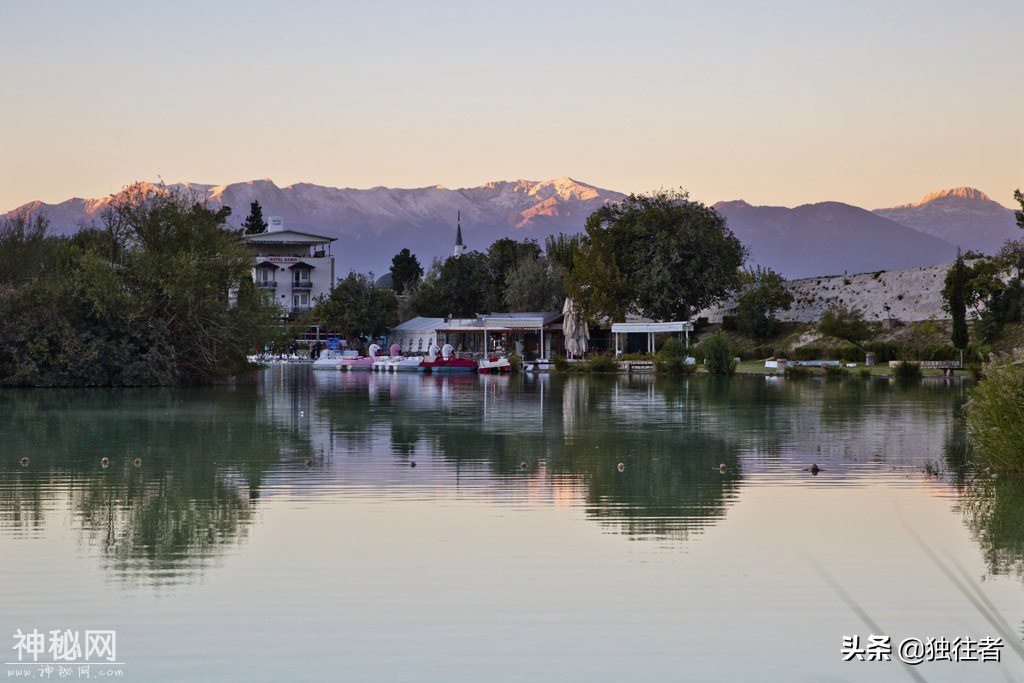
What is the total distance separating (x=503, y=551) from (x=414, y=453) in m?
8.06

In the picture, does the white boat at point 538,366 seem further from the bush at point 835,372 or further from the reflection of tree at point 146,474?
the reflection of tree at point 146,474

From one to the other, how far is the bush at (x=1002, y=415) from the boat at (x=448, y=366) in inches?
1673

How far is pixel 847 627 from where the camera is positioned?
305 inches

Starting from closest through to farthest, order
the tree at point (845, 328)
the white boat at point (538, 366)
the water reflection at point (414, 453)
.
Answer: the water reflection at point (414, 453) → the white boat at point (538, 366) → the tree at point (845, 328)

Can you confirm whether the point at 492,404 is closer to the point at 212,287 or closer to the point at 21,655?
the point at 212,287

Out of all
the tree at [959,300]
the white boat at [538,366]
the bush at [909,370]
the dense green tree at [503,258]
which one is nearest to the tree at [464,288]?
the dense green tree at [503,258]

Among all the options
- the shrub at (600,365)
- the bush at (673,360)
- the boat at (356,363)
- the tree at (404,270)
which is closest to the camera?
the bush at (673,360)

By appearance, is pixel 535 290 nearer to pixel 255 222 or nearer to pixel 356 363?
pixel 356 363

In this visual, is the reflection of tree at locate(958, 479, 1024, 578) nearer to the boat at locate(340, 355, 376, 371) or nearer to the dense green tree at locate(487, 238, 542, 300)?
the boat at locate(340, 355, 376, 371)

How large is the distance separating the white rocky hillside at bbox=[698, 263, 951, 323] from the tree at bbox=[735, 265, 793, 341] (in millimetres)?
2246

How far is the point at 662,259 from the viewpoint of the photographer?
2564 inches

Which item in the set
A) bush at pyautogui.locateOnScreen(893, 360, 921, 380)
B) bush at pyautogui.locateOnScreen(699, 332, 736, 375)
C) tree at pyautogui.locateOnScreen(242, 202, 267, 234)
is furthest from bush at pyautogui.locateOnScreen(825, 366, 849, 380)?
tree at pyautogui.locateOnScreen(242, 202, 267, 234)

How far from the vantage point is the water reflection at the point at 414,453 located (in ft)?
39.0

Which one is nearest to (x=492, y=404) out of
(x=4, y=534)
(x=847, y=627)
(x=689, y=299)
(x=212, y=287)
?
(x=212, y=287)
